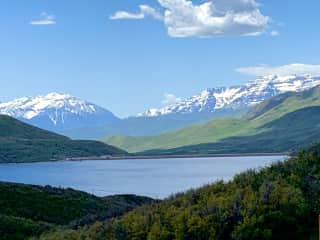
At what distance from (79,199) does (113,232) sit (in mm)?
59220

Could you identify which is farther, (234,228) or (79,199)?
(79,199)

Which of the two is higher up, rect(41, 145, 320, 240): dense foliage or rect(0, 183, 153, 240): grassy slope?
rect(41, 145, 320, 240): dense foliage

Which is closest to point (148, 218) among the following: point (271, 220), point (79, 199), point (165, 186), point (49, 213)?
point (271, 220)

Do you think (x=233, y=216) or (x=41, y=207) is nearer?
(x=233, y=216)

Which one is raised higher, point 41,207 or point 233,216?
point 233,216

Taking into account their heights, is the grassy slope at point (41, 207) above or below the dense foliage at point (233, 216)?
below

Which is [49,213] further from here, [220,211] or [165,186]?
[165,186]

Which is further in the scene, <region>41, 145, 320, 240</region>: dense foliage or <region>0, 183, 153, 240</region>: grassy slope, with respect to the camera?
<region>0, 183, 153, 240</region>: grassy slope

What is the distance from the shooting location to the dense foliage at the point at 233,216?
2612 centimetres

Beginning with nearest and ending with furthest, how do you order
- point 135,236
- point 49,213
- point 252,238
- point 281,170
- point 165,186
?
point 252,238, point 135,236, point 281,170, point 49,213, point 165,186

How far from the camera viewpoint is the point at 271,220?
2653cm

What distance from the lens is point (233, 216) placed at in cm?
2633

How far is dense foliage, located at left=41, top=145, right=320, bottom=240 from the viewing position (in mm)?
26125

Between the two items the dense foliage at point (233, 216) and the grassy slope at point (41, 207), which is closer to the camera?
the dense foliage at point (233, 216)
